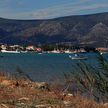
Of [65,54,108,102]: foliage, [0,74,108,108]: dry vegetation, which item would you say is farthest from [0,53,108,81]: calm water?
[0,74,108,108]: dry vegetation

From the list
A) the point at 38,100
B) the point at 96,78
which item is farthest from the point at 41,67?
the point at 38,100

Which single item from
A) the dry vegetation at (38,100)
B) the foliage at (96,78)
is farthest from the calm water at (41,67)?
the dry vegetation at (38,100)

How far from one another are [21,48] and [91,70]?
152 meters

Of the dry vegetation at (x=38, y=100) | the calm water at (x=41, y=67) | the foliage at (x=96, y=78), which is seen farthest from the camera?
the calm water at (x=41, y=67)

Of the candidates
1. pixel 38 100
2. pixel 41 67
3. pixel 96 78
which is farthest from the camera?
pixel 41 67

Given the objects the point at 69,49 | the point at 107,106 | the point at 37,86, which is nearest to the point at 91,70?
the point at 107,106

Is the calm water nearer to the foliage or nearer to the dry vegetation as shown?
the foliage

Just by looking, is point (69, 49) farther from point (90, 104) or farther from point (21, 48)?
point (90, 104)

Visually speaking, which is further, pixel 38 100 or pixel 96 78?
pixel 96 78

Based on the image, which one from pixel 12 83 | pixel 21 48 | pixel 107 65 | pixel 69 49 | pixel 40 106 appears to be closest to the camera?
pixel 40 106

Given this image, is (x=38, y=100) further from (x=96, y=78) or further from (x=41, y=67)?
(x=41, y=67)

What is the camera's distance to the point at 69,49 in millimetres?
147375

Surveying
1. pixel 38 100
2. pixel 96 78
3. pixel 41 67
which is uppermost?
pixel 96 78

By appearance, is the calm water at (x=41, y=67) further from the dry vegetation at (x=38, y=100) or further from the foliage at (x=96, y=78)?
the dry vegetation at (x=38, y=100)
